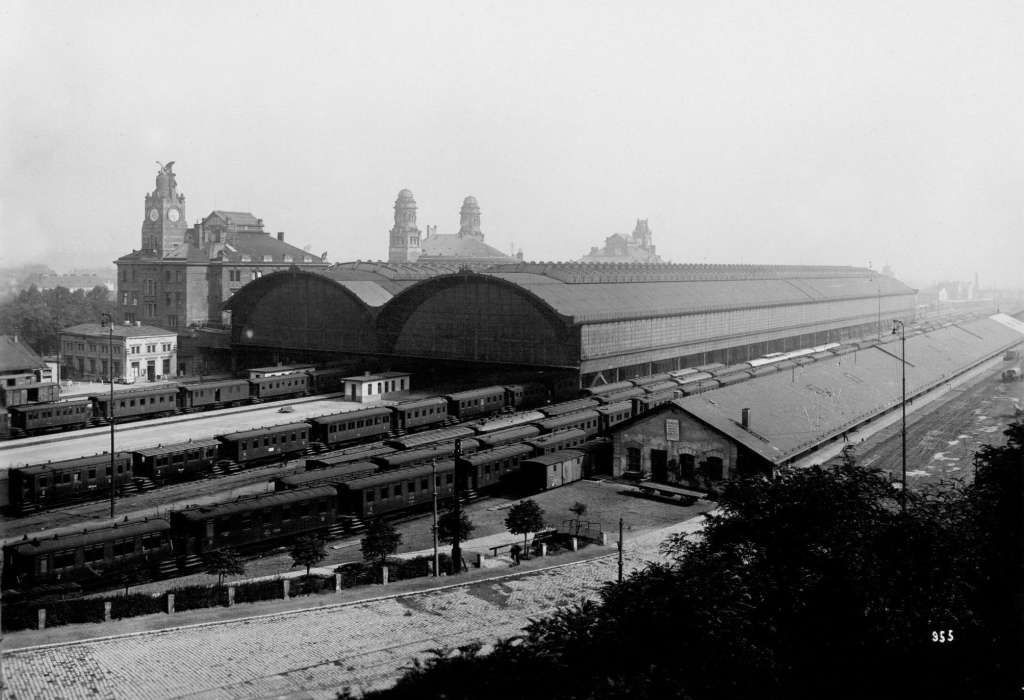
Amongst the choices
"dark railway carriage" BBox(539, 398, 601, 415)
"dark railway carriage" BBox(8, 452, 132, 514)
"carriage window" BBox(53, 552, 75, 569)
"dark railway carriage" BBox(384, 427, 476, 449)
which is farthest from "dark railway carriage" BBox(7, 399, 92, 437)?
"dark railway carriage" BBox(539, 398, 601, 415)

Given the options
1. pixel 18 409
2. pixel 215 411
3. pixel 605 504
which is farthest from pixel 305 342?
pixel 605 504

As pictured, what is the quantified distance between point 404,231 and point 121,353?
9317 centimetres

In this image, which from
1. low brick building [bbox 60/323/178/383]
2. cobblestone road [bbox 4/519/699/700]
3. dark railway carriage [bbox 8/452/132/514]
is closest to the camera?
cobblestone road [bbox 4/519/699/700]

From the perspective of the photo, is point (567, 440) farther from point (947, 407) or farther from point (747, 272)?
point (747, 272)

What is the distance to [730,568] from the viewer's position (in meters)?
20.0

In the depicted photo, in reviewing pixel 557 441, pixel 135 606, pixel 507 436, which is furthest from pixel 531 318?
pixel 135 606

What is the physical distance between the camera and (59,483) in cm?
3638

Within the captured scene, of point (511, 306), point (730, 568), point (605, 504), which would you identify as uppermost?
point (511, 306)

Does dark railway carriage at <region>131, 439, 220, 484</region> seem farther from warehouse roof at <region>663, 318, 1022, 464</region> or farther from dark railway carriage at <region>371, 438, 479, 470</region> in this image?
warehouse roof at <region>663, 318, 1022, 464</region>

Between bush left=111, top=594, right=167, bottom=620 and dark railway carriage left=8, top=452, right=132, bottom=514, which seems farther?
dark railway carriage left=8, top=452, right=132, bottom=514

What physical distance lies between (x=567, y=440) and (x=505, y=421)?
6943 mm

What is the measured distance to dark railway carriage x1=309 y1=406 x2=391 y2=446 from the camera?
1855 inches

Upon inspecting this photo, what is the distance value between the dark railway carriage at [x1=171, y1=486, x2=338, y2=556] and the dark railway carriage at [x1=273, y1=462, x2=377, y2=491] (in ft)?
3.31

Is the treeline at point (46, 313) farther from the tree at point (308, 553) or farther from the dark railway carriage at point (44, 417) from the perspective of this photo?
the tree at point (308, 553)
